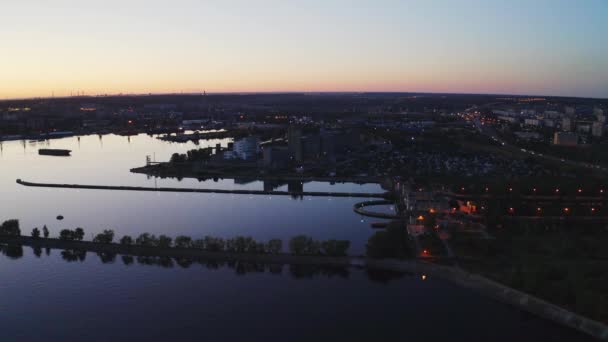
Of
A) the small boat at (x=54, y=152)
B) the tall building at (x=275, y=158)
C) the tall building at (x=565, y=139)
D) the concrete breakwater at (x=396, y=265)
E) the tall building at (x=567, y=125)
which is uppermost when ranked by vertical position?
the tall building at (x=567, y=125)

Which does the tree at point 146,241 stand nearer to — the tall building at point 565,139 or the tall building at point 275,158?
the tall building at point 275,158

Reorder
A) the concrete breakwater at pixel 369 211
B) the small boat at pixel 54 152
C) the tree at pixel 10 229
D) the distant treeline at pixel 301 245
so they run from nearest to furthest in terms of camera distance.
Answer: the distant treeline at pixel 301 245 → the tree at pixel 10 229 → the concrete breakwater at pixel 369 211 → the small boat at pixel 54 152

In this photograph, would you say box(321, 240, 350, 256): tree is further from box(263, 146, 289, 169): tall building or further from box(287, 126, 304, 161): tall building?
box(287, 126, 304, 161): tall building

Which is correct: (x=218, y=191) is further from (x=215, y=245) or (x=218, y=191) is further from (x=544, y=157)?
(x=544, y=157)

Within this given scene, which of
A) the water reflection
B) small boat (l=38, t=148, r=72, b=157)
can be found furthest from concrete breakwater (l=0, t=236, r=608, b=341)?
small boat (l=38, t=148, r=72, b=157)

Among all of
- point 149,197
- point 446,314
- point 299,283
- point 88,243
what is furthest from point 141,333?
point 149,197

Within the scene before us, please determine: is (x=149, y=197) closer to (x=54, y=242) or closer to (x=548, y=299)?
(x=54, y=242)

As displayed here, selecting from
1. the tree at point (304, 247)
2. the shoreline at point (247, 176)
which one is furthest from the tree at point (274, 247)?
the shoreline at point (247, 176)
